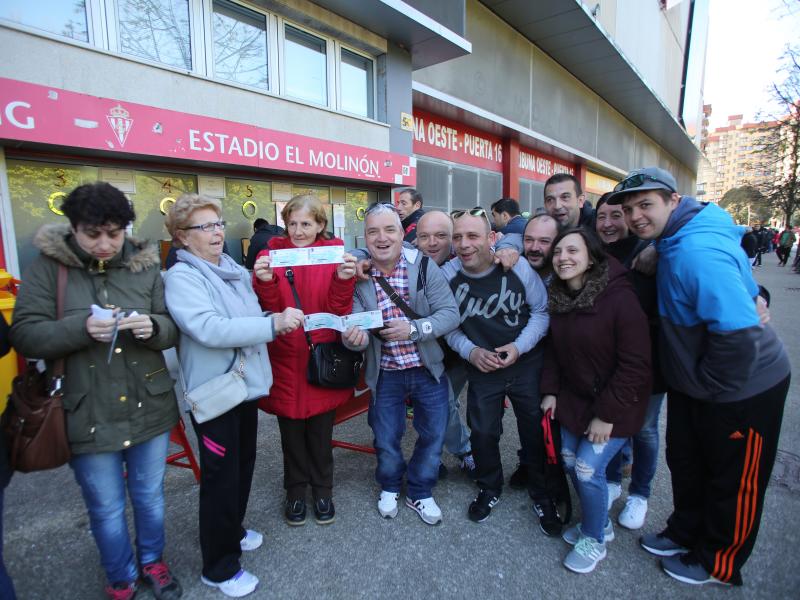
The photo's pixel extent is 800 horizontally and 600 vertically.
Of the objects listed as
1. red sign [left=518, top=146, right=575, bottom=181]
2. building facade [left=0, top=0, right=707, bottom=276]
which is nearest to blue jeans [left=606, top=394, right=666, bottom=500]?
building facade [left=0, top=0, right=707, bottom=276]

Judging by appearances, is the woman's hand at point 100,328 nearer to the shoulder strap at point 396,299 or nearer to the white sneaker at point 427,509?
the shoulder strap at point 396,299

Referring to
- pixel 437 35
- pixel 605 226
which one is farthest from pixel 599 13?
pixel 605 226

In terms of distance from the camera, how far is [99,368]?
1847mm

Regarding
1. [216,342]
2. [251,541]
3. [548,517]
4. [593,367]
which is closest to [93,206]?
[216,342]

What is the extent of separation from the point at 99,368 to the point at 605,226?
3192mm

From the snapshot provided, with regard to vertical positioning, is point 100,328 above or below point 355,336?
above

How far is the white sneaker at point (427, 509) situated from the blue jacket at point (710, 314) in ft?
5.16

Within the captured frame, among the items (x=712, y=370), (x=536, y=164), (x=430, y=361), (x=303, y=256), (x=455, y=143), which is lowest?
(x=430, y=361)

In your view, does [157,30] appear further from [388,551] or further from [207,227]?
[388,551]

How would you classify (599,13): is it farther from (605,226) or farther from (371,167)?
(605,226)

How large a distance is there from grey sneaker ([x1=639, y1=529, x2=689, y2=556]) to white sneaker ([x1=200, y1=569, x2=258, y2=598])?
2.15m

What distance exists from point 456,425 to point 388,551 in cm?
111

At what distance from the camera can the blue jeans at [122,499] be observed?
6.26ft

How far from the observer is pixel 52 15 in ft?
15.4
